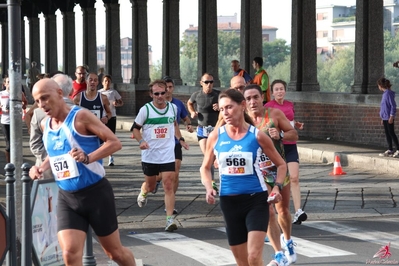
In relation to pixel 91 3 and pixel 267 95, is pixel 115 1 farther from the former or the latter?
pixel 267 95

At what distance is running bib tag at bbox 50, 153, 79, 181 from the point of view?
703 centimetres

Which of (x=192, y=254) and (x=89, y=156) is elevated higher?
(x=89, y=156)

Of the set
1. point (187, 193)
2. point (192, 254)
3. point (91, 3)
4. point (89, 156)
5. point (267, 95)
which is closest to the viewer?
point (89, 156)

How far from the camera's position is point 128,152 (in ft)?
74.9

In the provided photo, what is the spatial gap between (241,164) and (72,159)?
115cm

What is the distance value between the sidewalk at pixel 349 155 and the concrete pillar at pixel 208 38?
8.63 metres

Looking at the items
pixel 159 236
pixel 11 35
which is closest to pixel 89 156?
pixel 11 35

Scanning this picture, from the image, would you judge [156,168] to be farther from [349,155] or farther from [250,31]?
[250,31]

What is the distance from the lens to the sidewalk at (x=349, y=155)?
17859 millimetres

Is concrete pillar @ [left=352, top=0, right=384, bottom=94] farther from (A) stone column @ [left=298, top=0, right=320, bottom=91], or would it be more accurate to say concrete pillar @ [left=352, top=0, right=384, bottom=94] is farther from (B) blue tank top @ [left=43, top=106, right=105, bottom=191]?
(B) blue tank top @ [left=43, top=106, right=105, bottom=191]

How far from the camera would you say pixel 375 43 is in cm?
2205

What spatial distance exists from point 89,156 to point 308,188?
8662 mm

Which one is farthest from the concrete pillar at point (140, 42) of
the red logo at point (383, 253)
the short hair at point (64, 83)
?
the short hair at point (64, 83)

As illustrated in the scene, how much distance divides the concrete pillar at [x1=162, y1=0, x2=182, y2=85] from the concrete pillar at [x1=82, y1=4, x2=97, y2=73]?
1104 cm
